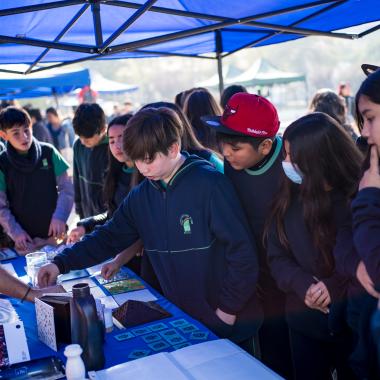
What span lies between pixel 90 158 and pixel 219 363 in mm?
2500

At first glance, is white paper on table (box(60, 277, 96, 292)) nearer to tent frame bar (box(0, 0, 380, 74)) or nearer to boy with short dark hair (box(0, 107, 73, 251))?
boy with short dark hair (box(0, 107, 73, 251))

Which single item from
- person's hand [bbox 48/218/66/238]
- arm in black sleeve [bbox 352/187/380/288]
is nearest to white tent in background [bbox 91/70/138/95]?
person's hand [bbox 48/218/66/238]

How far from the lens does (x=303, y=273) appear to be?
6.00 feet

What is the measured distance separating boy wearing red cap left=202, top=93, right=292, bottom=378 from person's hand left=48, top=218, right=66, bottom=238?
5.02ft

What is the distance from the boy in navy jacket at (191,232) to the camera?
6.07 feet

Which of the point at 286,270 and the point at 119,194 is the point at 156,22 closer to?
the point at 119,194

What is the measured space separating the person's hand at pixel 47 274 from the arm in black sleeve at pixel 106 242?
9 centimetres

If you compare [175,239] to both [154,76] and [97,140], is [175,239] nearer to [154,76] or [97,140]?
[97,140]

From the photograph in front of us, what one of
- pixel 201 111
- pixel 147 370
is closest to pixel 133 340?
pixel 147 370

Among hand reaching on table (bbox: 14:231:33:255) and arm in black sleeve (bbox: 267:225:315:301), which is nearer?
arm in black sleeve (bbox: 267:225:315:301)

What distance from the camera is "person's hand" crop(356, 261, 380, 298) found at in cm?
137

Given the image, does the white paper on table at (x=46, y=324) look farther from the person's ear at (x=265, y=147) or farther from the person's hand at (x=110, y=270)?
the person's ear at (x=265, y=147)

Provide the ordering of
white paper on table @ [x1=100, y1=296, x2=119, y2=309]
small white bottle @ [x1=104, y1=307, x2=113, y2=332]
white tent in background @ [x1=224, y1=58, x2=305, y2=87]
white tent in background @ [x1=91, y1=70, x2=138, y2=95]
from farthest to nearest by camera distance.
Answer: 1. white tent in background @ [x1=91, y1=70, x2=138, y2=95]
2. white tent in background @ [x1=224, y1=58, x2=305, y2=87]
3. white paper on table @ [x1=100, y1=296, x2=119, y2=309]
4. small white bottle @ [x1=104, y1=307, x2=113, y2=332]

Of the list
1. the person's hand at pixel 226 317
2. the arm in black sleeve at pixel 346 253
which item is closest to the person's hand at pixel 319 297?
the arm in black sleeve at pixel 346 253
